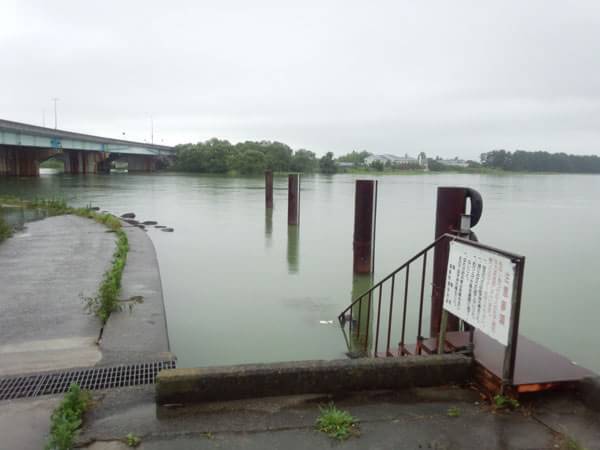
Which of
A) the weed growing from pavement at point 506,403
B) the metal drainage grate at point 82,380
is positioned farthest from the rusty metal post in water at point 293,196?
the weed growing from pavement at point 506,403

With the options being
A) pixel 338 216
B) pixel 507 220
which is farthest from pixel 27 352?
pixel 507 220

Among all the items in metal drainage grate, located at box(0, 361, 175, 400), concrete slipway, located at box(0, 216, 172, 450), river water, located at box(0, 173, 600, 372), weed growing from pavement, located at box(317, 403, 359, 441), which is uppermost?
weed growing from pavement, located at box(317, 403, 359, 441)

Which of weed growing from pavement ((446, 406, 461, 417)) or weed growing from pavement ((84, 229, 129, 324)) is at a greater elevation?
weed growing from pavement ((446, 406, 461, 417))

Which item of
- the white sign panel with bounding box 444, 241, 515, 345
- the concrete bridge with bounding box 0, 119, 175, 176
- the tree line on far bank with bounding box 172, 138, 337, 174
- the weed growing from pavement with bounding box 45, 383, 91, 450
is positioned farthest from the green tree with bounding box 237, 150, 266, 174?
the weed growing from pavement with bounding box 45, 383, 91, 450

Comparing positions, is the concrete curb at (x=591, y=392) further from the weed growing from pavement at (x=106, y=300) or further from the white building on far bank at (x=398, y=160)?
the white building on far bank at (x=398, y=160)

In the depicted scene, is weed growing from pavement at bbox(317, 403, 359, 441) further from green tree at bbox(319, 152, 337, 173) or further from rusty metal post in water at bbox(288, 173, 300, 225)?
green tree at bbox(319, 152, 337, 173)

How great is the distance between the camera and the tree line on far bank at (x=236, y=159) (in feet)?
235

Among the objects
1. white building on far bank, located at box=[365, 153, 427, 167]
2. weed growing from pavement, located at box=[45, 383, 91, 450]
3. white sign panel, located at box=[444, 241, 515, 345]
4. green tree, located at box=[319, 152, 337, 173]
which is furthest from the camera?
white building on far bank, located at box=[365, 153, 427, 167]

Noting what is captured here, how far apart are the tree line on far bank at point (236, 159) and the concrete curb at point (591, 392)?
6815cm

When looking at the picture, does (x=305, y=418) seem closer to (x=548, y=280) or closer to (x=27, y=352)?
(x=27, y=352)

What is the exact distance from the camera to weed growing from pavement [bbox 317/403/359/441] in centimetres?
290

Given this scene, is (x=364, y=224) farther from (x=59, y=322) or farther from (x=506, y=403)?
(x=506, y=403)

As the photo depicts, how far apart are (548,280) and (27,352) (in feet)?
35.0

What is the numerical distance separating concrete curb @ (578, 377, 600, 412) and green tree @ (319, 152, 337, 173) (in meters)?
84.6
